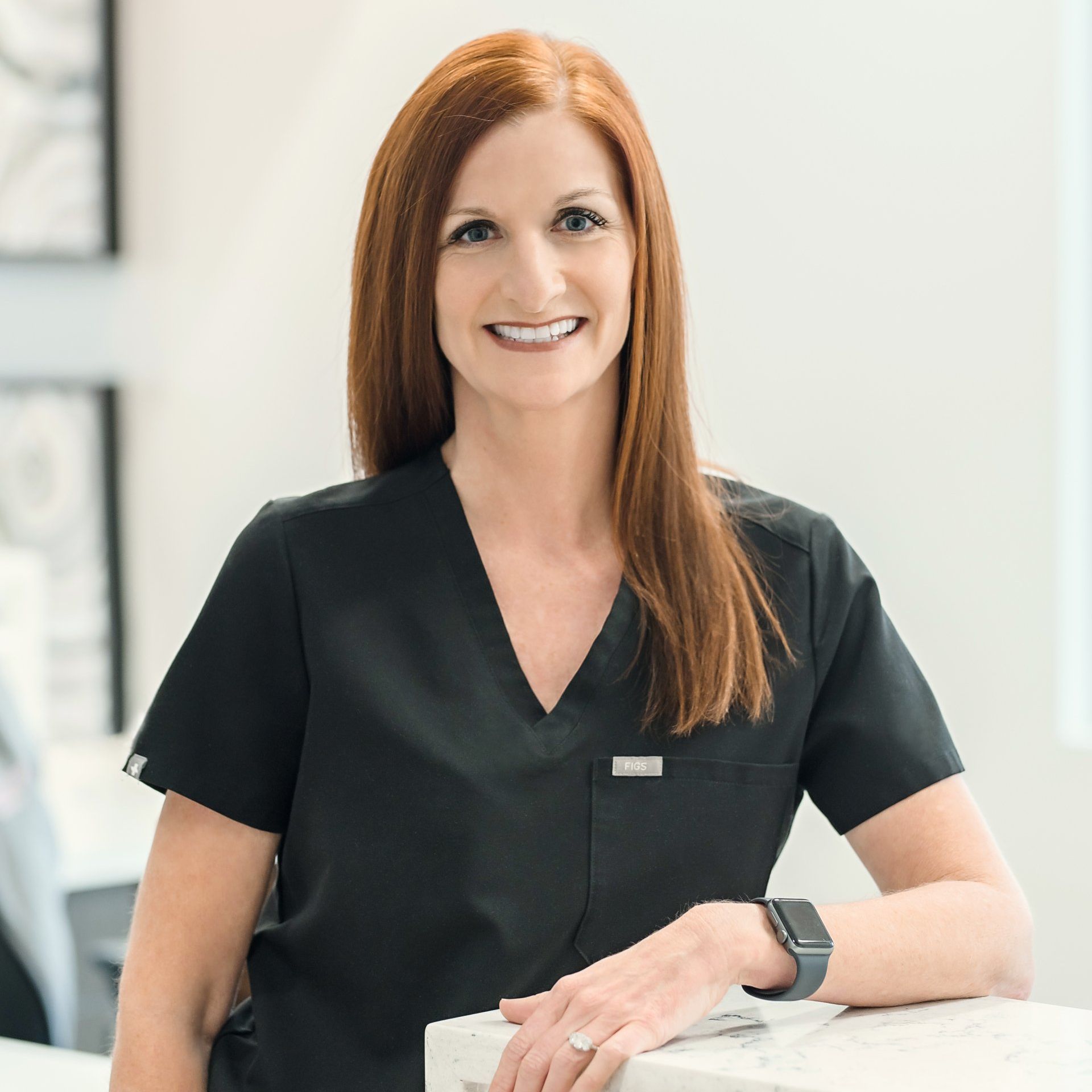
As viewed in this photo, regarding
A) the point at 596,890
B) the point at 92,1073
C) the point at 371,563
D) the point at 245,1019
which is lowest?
the point at 92,1073

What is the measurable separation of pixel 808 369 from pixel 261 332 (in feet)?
A: 5.74

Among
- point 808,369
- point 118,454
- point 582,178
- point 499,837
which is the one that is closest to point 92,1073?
point 499,837

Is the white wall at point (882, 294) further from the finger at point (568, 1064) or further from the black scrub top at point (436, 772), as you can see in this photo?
the finger at point (568, 1064)

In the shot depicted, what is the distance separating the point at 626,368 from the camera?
57.5 inches

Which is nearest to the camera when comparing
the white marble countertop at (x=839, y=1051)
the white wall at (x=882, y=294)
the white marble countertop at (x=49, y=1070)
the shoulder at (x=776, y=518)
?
the white marble countertop at (x=839, y=1051)

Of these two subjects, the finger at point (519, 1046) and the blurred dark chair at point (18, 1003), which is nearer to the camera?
the finger at point (519, 1046)

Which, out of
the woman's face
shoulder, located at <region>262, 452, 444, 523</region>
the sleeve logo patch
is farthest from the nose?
the sleeve logo patch

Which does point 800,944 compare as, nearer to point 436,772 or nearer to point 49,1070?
point 436,772

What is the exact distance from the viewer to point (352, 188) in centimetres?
370

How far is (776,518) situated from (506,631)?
0.31 m

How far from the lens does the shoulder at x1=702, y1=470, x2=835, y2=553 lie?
145 centimetres

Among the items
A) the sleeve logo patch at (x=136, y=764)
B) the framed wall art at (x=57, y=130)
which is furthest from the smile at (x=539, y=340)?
the framed wall art at (x=57, y=130)

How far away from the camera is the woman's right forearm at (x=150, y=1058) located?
Result: 1284 mm

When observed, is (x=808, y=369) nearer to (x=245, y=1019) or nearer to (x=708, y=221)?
(x=708, y=221)
